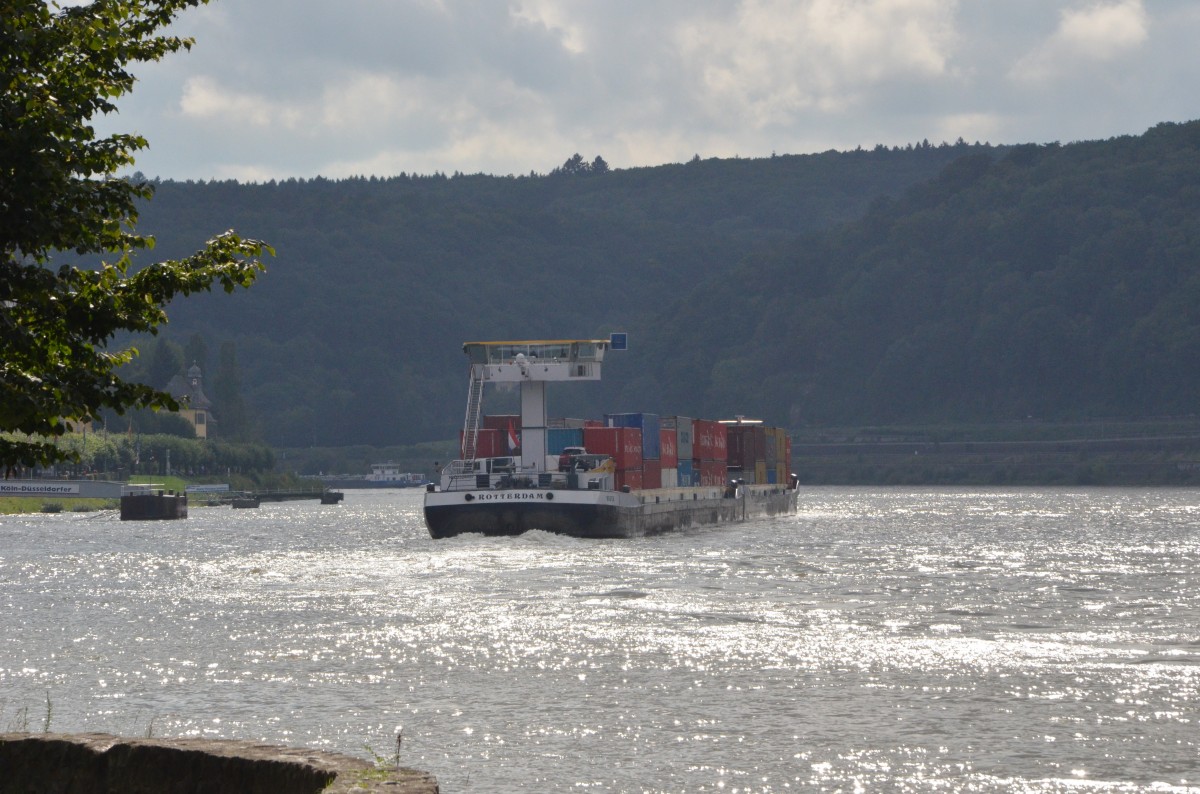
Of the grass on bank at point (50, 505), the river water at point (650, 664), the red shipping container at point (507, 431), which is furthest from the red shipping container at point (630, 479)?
the grass on bank at point (50, 505)

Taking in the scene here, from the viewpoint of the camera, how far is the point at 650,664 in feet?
111

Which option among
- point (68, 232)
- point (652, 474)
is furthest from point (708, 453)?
point (68, 232)

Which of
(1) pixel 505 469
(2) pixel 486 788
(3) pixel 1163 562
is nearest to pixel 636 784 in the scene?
(2) pixel 486 788

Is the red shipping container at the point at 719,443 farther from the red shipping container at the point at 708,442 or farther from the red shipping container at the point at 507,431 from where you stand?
the red shipping container at the point at 507,431

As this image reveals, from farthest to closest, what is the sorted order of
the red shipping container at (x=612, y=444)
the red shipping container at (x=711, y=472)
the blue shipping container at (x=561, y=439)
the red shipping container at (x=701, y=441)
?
the red shipping container at (x=711, y=472) < the red shipping container at (x=701, y=441) < the blue shipping container at (x=561, y=439) < the red shipping container at (x=612, y=444)

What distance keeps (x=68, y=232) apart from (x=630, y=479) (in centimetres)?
7490

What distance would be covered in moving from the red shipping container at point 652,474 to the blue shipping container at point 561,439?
6.11 meters

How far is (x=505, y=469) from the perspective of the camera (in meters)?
85.9

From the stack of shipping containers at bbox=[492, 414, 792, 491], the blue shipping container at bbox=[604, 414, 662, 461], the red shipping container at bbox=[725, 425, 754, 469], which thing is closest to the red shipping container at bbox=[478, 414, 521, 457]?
the stack of shipping containers at bbox=[492, 414, 792, 491]

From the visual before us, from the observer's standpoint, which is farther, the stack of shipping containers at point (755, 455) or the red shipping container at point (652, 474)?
the stack of shipping containers at point (755, 455)

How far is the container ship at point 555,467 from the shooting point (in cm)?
8025

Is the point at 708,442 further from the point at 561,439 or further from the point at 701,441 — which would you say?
the point at 561,439

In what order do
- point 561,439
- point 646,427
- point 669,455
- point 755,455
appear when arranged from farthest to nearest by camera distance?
point 755,455, point 669,455, point 646,427, point 561,439

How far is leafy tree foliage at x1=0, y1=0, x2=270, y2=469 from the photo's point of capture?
628 inches
